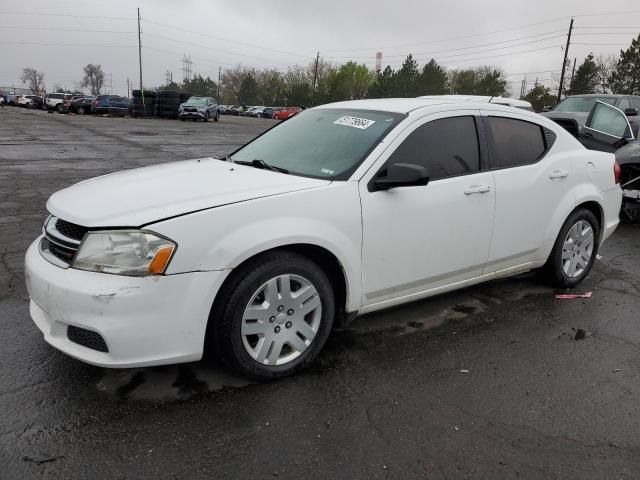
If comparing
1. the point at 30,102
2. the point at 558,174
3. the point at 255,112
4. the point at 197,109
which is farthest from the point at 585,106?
the point at 255,112

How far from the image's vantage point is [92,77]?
405 ft

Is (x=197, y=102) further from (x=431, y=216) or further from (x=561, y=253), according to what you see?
(x=431, y=216)

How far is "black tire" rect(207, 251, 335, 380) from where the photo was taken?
2.75m

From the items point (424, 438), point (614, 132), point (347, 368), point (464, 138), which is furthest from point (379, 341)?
point (614, 132)

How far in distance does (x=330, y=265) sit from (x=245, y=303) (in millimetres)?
630

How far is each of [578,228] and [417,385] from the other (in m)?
2.50

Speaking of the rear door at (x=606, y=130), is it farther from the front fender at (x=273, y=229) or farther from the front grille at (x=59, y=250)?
the front grille at (x=59, y=250)

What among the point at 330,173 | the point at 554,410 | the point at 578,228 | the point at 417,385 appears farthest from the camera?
the point at 578,228

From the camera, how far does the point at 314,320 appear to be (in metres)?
3.10

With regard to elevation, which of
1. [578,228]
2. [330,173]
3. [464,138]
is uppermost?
[464,138]

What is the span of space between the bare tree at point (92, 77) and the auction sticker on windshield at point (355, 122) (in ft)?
445

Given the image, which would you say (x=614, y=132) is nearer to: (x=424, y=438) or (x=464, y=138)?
(x=464, y=138)

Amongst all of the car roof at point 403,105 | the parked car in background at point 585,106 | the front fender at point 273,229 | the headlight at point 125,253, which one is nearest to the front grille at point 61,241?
the headlight at point 125,253

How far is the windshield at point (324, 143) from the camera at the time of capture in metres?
3.36
